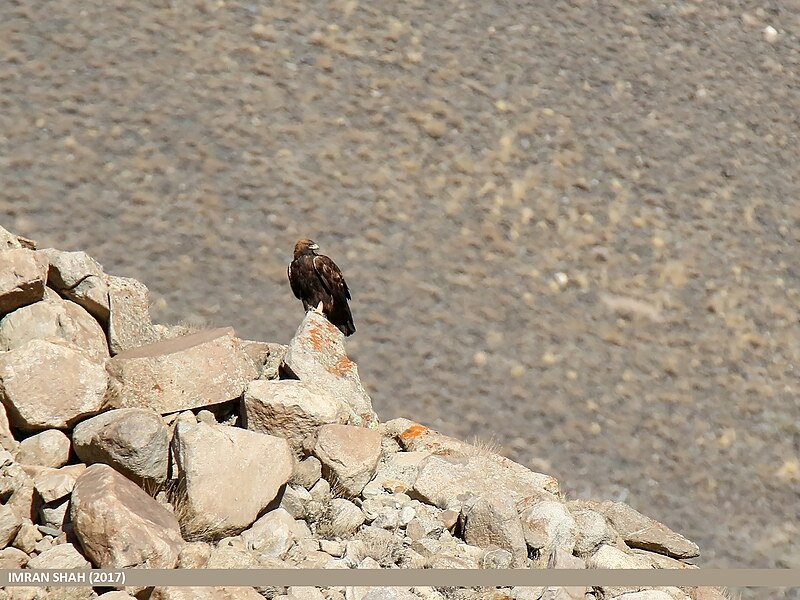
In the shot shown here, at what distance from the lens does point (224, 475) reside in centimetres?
492

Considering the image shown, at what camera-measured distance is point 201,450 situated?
16.1 ft

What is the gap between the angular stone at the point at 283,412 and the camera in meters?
5.71

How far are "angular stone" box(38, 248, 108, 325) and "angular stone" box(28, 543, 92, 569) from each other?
2.15m

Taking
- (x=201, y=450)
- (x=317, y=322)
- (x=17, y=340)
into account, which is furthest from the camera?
(x=317, y=322)

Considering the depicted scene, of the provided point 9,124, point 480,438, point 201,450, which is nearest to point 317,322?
point 201,450

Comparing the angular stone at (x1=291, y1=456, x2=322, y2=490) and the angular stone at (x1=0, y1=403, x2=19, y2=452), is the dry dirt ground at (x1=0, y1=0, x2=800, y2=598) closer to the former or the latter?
the angular stone at (x1=291, y1=456, x2=322, y2=490)

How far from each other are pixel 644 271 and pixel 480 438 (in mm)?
3423

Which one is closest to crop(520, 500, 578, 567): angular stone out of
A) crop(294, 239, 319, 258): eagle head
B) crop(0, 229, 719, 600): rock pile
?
crop(0, 229, 719, 600): rock pile

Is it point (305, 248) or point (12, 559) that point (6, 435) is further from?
point (305, 248)

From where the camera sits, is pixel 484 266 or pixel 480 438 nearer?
pixel 480 438

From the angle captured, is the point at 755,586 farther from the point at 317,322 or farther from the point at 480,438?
the point at 317,322

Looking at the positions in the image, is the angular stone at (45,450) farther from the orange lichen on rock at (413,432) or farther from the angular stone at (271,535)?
the orange lichen on rock at (413,432)

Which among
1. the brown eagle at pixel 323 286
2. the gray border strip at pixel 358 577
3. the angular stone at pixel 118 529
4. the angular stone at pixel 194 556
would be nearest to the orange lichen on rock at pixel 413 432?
the brown eagle at pixel 323 286

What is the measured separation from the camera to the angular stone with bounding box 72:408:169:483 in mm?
4852
